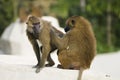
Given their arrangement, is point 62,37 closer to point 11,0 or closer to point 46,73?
point 46,73

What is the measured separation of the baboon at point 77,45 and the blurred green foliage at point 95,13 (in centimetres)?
1456

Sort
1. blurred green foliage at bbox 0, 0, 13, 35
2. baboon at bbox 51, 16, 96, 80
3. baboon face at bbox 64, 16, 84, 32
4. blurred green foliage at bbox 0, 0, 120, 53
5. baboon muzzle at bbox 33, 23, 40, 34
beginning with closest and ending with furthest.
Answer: baboon muzzle at bbox 33, 23, 40, 34 → baboon at bbox 51, 16, 96, 80 → baboon face at bbox 64, 16, 84, 32 → blurred green foliage at bbox 0, 0, 13, 35 → blurred green foliage at bbox 0, 0, 120, 53

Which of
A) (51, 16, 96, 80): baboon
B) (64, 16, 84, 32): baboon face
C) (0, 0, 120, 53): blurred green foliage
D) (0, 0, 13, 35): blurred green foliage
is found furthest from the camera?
(0, 0, 120, 53): blurred green foliage

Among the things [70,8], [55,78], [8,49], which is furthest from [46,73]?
[70,8]

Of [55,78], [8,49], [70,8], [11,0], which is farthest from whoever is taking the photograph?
[70,8]

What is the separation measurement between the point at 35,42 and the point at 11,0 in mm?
14923

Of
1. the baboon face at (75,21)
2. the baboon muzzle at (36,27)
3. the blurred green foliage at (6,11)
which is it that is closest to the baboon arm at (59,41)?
the baboon face at (75,21)

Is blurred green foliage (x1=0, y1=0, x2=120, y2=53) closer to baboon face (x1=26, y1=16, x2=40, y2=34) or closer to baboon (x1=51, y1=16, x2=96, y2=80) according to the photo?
baboon (x1=51, y1=16, x2=96, y2=80)

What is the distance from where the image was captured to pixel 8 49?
581 inches

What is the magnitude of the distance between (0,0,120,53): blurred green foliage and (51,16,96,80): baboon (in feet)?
47.8

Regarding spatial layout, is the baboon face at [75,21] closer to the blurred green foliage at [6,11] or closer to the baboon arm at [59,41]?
the baboon arm at [59,41]

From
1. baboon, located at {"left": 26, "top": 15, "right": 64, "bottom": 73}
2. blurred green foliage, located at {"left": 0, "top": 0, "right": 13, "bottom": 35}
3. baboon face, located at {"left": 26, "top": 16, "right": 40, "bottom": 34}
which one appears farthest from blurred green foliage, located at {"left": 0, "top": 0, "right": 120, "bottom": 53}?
baboon face, located at {"left": 26, "top": 16, "right": 40, "bottom": 34}

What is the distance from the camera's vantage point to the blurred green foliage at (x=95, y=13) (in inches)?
969

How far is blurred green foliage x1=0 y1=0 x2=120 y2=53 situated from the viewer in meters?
24.6
